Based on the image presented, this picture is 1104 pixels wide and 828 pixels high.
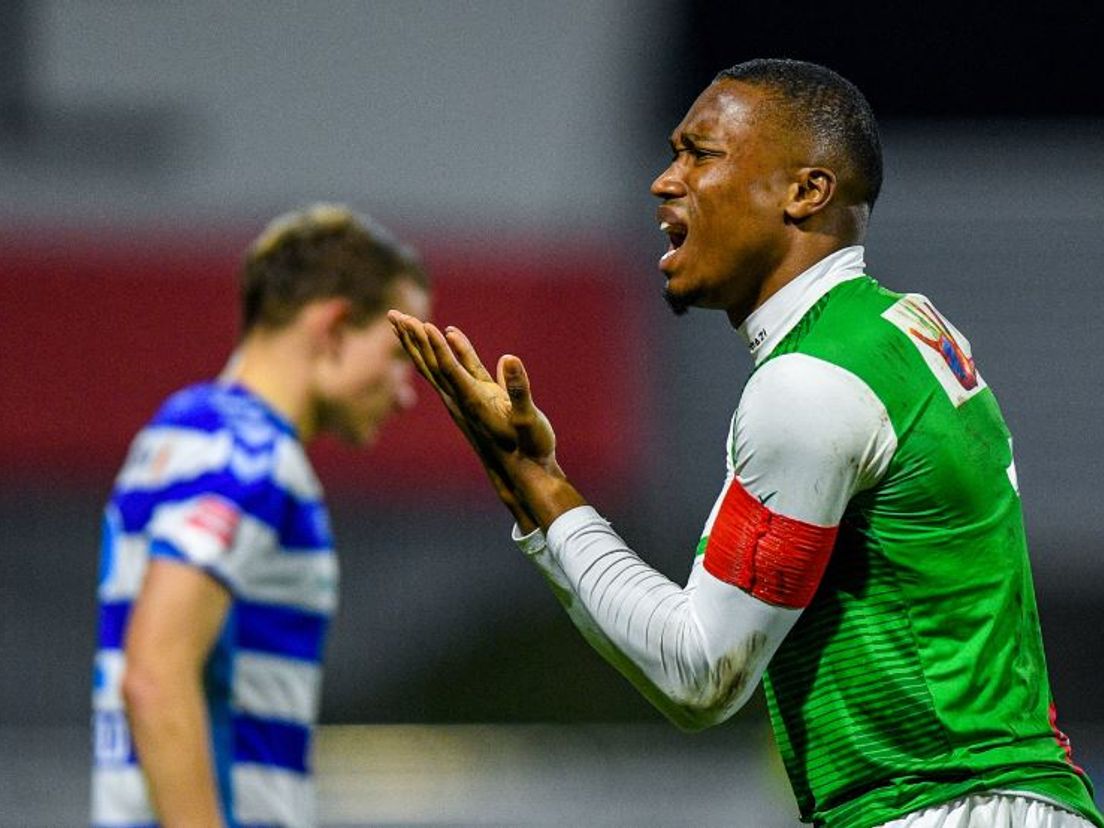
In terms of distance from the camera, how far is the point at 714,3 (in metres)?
12.0

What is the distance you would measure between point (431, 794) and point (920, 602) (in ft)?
18.6

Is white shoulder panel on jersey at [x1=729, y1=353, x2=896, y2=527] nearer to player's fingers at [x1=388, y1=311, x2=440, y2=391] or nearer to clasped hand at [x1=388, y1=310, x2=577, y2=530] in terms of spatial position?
clasped hand at [x1=388, y1=310, x2=577, y2=530]

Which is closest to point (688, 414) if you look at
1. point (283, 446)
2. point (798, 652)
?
point (283, 446)

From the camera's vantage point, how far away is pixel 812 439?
2182mm

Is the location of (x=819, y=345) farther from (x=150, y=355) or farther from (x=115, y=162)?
(x=115, y=162)

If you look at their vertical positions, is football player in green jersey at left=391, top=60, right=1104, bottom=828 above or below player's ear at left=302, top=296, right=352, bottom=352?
above

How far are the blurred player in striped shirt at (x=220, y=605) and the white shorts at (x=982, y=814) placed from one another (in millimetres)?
1330

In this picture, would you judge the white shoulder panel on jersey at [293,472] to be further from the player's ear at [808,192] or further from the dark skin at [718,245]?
the player's ear at [808,192]

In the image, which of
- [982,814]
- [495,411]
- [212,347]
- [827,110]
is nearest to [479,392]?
[495,411]

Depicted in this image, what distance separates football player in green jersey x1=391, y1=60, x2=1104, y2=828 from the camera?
2.22 m

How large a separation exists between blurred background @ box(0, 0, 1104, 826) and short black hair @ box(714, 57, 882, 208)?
213 inches

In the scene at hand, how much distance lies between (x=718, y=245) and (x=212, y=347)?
7896 millimetres

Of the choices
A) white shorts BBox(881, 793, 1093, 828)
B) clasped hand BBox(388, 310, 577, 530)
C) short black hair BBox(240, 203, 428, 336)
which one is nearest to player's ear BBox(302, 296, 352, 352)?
short black hair BBox(240, 203, 428, 336)

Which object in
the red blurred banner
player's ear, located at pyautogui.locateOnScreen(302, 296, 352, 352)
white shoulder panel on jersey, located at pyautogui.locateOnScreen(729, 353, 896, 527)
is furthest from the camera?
the red blurred banner
